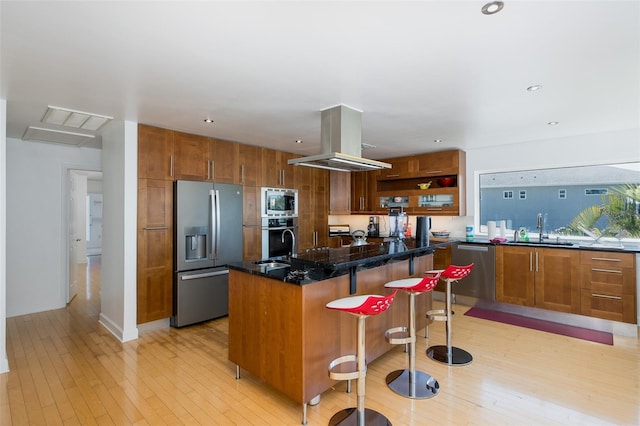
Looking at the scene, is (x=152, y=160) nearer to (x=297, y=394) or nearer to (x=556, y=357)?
(x=297, y=394)

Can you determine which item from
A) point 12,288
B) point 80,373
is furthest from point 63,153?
point 80,373

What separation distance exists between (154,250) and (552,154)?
18.3 feet

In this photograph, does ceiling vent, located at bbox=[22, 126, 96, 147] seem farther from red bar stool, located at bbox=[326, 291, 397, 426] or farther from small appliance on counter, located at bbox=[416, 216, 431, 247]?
small appliance on counter, located at bbox=[416, 216, 431, 247]

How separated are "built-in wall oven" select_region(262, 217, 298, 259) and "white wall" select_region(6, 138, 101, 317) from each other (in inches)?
118

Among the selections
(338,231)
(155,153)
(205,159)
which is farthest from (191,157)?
(338,231)

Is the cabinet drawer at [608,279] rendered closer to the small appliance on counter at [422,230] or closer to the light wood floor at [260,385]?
the light wood floor at [260,385]

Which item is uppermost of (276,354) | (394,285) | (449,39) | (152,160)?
(449,39)

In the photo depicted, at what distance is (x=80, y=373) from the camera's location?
2826 millimetres

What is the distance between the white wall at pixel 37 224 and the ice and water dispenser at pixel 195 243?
2.31 meters

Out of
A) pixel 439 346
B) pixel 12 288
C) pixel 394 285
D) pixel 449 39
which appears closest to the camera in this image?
pixel 449 39

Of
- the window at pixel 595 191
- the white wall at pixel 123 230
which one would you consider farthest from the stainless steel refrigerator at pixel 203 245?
the window at pixel 595 191

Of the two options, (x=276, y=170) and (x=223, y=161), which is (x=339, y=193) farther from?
(x=223, y=161)

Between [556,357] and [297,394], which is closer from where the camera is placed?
[297,394]

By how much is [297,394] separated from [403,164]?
451 cm
